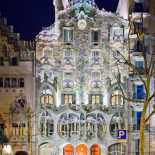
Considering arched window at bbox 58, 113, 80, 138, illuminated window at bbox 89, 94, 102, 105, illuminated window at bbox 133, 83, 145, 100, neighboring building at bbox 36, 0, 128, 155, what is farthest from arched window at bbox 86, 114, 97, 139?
illuminated window at bbox 133, 83, 145, 100

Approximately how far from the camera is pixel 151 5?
41750mm

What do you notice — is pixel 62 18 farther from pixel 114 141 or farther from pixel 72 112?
pixel 114 141

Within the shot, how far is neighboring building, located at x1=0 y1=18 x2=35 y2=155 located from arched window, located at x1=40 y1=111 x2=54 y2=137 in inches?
35.3

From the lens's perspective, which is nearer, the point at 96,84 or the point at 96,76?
the point at 96,84

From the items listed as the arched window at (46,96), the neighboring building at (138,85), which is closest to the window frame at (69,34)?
the arched window at (46,96)

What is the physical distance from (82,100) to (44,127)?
3.06m

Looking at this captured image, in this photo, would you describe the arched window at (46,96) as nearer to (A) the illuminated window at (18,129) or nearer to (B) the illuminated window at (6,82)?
(A) the illuminated window at (18,129)

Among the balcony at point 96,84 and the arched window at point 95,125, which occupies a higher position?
the balcony at point 96,84

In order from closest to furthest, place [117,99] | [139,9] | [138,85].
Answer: [117,99], [138,85], [139,9]

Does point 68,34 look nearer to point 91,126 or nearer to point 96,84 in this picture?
point 96,84

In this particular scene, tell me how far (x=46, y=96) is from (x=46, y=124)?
188 cm

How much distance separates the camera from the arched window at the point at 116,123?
131 ft

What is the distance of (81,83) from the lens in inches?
1588

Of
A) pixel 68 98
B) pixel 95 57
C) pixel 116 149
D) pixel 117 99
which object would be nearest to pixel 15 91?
pixel 68 98
